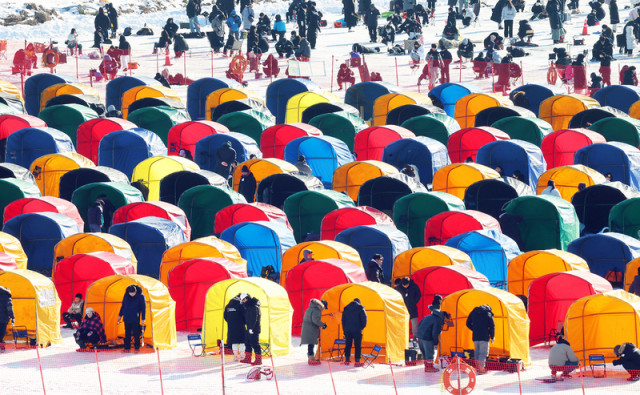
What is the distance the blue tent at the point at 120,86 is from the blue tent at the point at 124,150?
8466 mm

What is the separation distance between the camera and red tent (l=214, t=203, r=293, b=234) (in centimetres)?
3416

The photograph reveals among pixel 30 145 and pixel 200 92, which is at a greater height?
pixel 200 92

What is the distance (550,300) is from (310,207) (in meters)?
9.01

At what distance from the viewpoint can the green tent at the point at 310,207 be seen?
35.7m

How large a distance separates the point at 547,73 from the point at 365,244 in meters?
24.0

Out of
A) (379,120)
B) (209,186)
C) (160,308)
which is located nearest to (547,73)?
(379,120)

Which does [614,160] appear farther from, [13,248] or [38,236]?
[13,248]

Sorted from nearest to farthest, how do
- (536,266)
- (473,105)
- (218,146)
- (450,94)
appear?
1. (536,266)
2. (218,146)
3. (473,105)
4. (450,94)

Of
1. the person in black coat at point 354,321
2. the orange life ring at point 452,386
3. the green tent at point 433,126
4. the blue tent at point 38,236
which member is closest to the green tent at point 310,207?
the blue tent at point 38,236

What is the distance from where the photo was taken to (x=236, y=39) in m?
59.1

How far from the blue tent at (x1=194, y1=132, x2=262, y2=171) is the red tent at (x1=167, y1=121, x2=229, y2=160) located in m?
0.99

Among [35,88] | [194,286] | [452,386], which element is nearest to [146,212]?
[194,286]

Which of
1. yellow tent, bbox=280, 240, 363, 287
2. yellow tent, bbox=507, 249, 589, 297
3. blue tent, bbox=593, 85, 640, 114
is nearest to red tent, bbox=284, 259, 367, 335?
yellow tent, bbox=280, 240, 363, 287

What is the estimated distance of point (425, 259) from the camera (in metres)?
29.8
